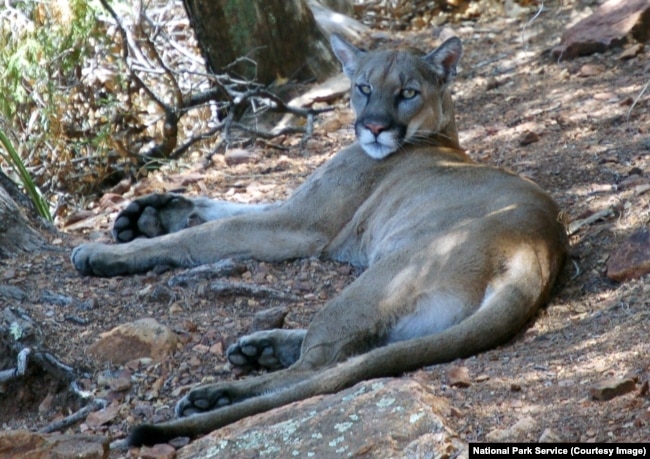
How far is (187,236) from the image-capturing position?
5.33 meters

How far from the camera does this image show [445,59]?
5.87 metres

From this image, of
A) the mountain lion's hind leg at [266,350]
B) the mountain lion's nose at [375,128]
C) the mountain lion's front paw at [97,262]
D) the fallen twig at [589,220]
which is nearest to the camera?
the mountain lion's hind leg at [266,350]

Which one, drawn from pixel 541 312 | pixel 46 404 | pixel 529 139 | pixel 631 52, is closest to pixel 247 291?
pixel 46 404

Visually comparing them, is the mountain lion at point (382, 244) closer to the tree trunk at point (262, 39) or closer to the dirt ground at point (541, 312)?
the dirt ground at point (541, 312)

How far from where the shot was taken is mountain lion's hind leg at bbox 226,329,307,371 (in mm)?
4098

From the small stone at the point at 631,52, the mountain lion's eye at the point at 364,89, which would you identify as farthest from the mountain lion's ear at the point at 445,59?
the small stone at the point at 631,52

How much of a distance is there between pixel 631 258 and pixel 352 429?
178 centimetres

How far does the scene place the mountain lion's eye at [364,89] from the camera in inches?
225

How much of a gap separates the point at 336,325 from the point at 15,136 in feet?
13.4

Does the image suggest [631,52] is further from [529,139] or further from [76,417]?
[76,417]

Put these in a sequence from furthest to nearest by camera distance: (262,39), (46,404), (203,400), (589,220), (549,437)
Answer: (262,39), (589,220), (46,404), (203,400), (549,437)

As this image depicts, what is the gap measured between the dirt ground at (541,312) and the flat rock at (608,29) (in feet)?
0.35

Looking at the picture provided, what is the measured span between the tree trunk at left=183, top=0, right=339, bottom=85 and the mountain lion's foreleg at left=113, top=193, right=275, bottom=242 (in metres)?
1.77


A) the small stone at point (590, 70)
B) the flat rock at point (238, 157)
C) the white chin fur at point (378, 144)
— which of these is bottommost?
the small stone at point (590, 70)
